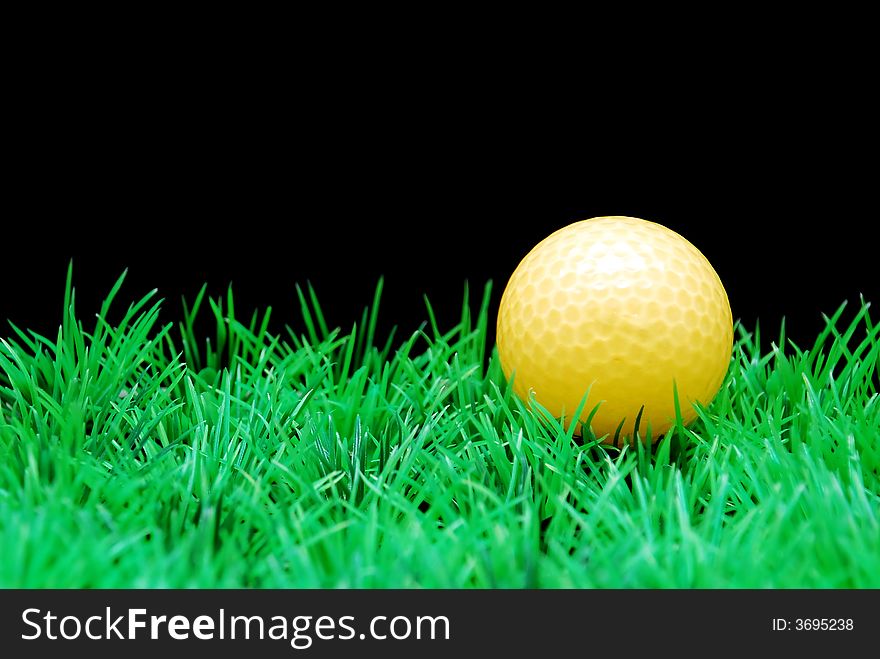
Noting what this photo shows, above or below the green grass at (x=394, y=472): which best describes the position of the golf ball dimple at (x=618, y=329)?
above

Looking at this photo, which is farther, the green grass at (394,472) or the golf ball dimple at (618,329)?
the golf ball dimple at (618,329)

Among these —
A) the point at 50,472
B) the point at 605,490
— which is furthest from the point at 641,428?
the point at 50,472

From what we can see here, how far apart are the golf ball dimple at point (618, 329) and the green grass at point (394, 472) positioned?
0.18 ft

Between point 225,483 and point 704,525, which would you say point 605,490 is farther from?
point 225,483

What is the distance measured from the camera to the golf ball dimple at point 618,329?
4.10 feet

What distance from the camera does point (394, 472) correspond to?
4.09 ft

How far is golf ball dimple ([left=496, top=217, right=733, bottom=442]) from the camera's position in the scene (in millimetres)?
1249

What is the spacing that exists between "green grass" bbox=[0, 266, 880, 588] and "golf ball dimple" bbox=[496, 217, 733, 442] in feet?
0.18

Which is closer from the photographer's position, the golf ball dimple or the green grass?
the green grass

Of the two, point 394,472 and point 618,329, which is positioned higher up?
point 618,329

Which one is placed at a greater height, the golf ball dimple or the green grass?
the golf ball dimple

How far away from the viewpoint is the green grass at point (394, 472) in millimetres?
975

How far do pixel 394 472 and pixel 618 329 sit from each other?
34 centimetres
